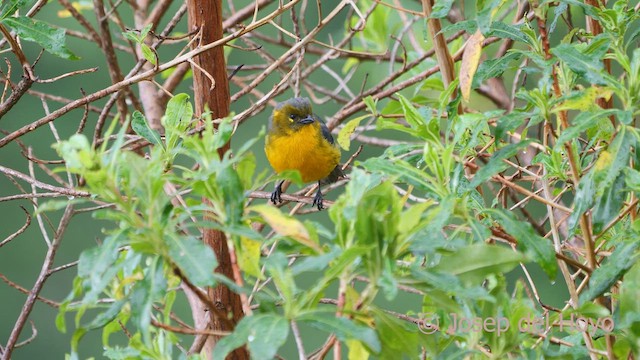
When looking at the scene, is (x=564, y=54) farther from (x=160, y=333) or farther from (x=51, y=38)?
(x=51, y=38)

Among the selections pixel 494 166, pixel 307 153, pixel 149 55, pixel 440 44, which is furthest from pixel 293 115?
pixel 494 166

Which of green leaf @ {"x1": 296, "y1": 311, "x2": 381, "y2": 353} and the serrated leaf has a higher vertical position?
the serrated leaf

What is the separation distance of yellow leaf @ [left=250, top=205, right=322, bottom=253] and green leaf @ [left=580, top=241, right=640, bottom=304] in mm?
440

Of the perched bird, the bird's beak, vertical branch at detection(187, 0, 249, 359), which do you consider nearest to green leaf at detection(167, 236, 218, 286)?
vertical branch at detection(187, 0, 249, 359)

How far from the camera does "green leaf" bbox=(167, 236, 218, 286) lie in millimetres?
1075

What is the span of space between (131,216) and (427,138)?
0.58 meters

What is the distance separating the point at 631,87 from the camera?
1385 mm

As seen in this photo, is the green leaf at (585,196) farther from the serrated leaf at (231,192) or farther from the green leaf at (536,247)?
the serrated leaf at (231,192)

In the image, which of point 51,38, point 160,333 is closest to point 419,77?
point 51,38

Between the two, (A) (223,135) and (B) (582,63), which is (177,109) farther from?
(B) (582,63)

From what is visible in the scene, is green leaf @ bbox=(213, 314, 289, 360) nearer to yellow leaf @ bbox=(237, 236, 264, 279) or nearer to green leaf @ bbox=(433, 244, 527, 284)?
yellow leaf @ bbox=(237, 236, 264, 279)

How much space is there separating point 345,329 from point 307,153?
2229 mm

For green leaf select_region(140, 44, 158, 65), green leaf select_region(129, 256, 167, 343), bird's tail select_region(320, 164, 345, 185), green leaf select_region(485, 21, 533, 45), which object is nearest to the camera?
green leaf select_region(129, 256, 167, 343)

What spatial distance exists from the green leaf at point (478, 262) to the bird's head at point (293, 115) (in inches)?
86.2
